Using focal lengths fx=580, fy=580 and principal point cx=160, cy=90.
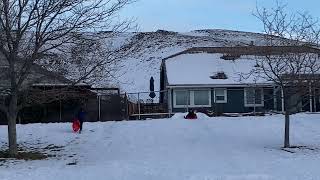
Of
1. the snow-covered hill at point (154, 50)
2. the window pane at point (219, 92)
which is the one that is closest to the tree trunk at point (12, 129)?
the window pane at point (219, 92)

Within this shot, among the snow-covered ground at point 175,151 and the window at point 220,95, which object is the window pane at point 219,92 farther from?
the snow-covered ground at point 175,151

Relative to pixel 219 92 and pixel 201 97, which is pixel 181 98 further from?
pixel 219 92

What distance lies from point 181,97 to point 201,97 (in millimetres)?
1393

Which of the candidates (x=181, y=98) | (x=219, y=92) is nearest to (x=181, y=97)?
(x=181, y=98)

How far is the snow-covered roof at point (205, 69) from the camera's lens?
4025 cm

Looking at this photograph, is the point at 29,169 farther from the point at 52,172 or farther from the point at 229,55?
the point at 229,55

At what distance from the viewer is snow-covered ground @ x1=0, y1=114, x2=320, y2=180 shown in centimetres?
1380

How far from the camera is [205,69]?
4309cm

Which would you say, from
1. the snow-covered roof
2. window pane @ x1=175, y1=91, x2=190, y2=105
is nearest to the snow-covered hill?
the snow-covered roof

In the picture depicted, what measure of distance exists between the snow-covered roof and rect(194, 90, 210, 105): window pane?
728mm

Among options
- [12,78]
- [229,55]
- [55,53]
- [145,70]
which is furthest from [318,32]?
[145,70]

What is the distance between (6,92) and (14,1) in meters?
3.27

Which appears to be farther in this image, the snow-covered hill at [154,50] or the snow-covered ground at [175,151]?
the snow-covered hill at [154,50]

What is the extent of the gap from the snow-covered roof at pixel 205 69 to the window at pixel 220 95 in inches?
24.2
